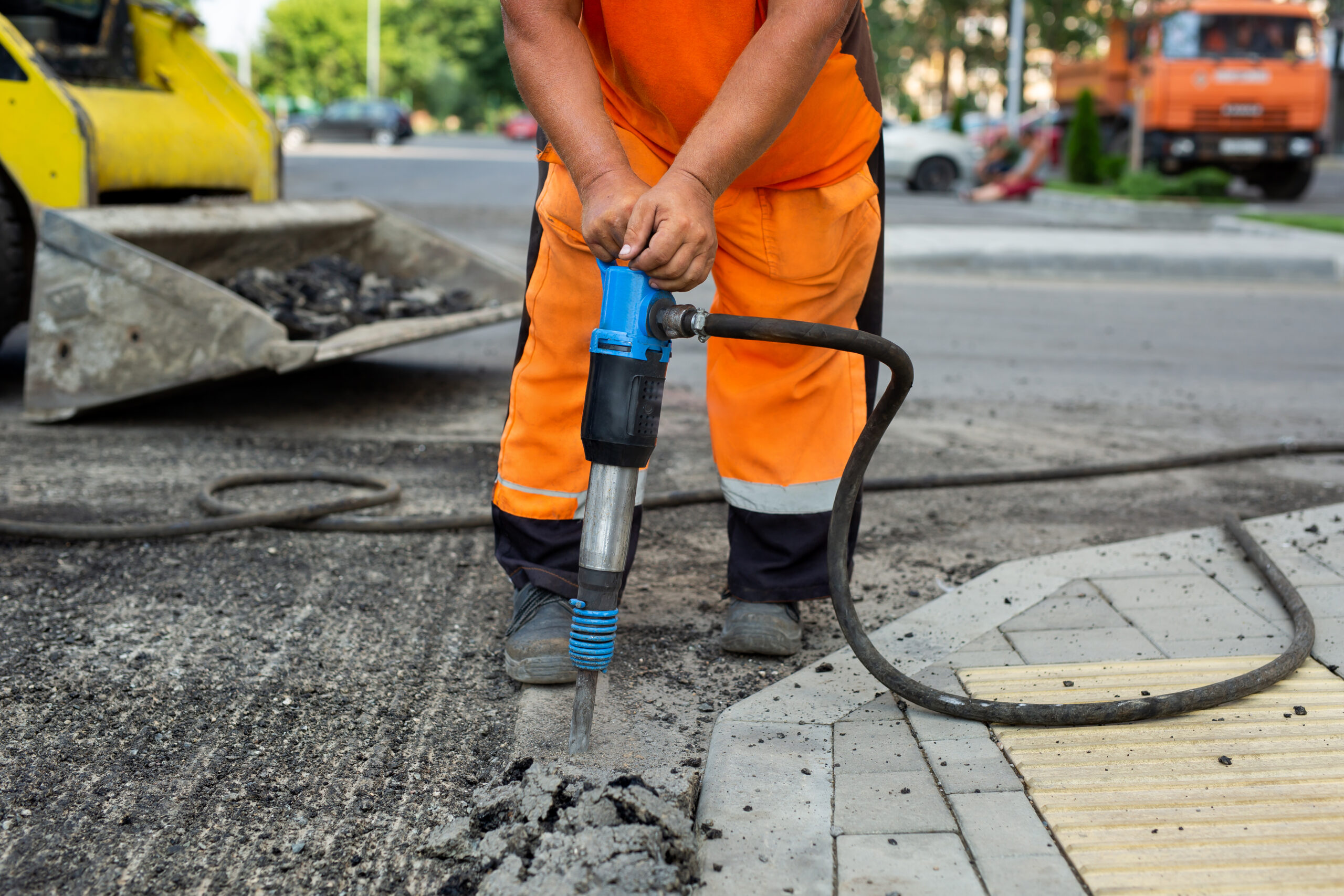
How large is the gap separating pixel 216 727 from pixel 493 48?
68.0 m

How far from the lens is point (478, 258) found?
515 cm

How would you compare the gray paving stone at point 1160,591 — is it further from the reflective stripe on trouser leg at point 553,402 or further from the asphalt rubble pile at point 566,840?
the asphalt rubble pile at point 566,840

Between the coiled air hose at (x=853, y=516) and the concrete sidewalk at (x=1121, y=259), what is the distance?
547cm

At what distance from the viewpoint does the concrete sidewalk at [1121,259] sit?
8984mm

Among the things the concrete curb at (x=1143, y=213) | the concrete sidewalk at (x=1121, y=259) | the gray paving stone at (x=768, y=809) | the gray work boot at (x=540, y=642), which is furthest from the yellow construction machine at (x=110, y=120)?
the concrete curb at (x=1143, y=213)

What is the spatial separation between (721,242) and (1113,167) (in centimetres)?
1753

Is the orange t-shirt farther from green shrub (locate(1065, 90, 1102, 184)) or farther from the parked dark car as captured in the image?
the parked dark car

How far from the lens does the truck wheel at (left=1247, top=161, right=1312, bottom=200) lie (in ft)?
54.6

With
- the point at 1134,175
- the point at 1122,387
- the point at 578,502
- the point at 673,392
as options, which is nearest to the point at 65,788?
the point at 578,502

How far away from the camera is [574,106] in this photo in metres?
1.90

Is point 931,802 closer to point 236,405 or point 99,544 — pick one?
point 99,544

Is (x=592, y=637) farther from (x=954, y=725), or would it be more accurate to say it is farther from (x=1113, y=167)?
(x=1113, y=167)

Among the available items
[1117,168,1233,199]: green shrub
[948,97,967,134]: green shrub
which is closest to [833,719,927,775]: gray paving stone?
[1117,168,1233,199]: green shrub

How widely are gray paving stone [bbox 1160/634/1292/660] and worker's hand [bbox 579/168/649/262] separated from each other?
4.25ft
